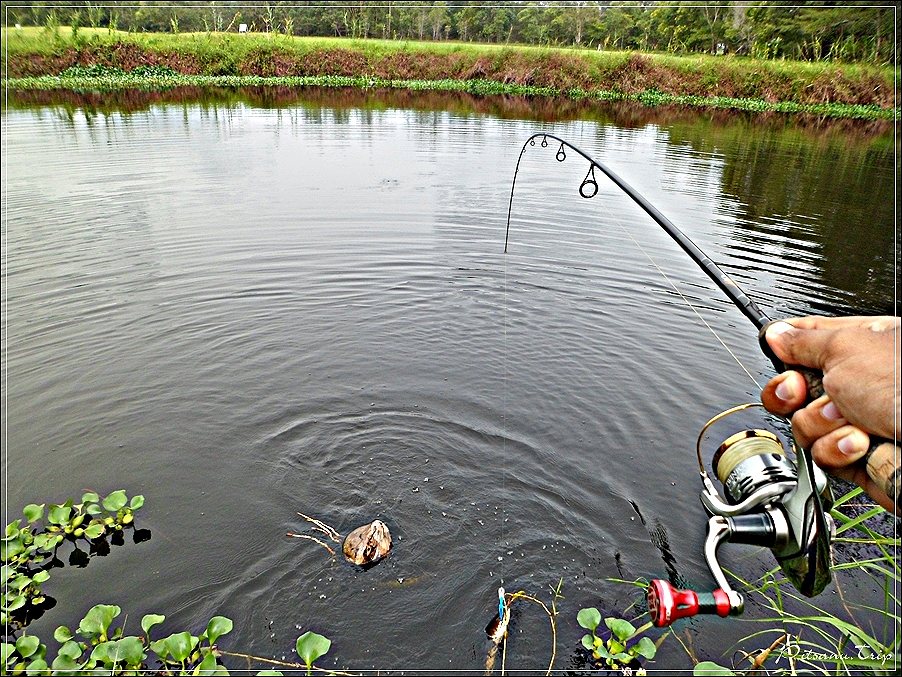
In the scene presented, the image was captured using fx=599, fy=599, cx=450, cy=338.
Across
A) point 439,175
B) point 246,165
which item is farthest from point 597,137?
point 246,165

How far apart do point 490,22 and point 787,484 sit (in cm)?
7632

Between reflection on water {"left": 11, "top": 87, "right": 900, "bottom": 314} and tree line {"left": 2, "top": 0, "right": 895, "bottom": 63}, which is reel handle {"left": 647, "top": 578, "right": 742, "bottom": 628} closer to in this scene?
reflection on water {"left": 11, "top": 87, "right": 900, "bottom": 314}

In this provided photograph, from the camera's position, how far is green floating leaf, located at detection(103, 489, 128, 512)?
13.6ft

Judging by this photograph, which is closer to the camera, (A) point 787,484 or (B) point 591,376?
(A) point 787,484

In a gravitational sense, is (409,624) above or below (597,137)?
below

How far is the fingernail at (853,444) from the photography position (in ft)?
5.70

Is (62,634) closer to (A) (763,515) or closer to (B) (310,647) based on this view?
(B) (310,647)

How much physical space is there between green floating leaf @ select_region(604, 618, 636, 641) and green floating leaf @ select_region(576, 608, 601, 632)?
0.07m

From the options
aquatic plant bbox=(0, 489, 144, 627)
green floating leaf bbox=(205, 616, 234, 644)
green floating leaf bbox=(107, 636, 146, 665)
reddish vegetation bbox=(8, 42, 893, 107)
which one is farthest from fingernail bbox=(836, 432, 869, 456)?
reddish vegetation bbox=(8, 42, 893, 107)

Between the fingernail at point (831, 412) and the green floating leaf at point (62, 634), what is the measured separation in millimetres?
3740

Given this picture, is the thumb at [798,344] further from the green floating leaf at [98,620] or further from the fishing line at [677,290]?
the fishing line at [677,290]

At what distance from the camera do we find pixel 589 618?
334 cm

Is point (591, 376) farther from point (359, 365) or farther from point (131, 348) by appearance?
point (131, 348)

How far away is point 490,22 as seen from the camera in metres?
69.1
